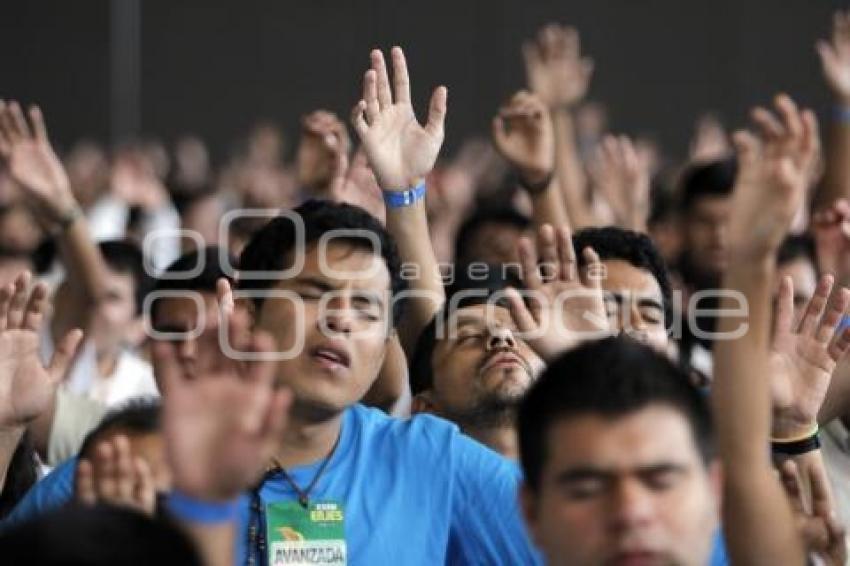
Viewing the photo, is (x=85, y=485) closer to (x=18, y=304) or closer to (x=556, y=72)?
(x=18, y=304)

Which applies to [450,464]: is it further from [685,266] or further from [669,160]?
[669,160]

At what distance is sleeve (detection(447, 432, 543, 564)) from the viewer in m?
2.89

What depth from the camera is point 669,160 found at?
1207 centimetres

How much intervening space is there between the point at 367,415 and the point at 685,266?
2647 millimetres

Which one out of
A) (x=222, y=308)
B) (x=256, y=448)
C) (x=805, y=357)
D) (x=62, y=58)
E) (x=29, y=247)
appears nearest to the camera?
(x=256, y=448)

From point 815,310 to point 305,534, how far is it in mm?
825

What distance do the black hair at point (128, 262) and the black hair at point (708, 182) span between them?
64.1 inches

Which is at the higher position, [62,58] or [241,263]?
[62,58]

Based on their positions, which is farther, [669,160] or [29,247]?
[669,160]

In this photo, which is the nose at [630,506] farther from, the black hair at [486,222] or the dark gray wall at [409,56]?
the dark gray wall at [409,56]

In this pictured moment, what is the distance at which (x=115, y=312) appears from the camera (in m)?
4.94

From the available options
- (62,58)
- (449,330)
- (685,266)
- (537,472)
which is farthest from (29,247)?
(62,58)

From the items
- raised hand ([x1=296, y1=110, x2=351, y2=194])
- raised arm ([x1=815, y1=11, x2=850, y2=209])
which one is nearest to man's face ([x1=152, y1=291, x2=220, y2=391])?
raised hand ([x1=296, y1=110, x2=351, y2=194])

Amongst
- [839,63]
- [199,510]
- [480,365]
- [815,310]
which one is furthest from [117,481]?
[839,63]
